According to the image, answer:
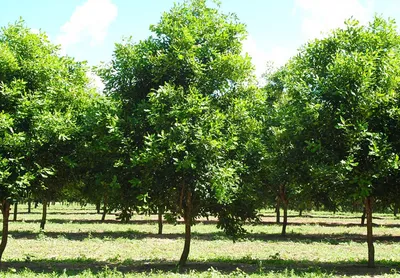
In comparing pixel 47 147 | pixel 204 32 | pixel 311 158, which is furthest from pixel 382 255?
pixel 47 147

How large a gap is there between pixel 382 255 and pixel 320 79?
486 inches

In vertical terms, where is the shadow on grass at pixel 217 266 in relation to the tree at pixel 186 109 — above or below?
below

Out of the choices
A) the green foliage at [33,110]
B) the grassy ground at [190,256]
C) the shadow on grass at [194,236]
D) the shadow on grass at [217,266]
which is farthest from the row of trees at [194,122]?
the shadow on grass at [194,236]

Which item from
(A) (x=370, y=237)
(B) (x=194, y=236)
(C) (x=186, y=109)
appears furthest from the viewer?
(B) (x=194, y=236)

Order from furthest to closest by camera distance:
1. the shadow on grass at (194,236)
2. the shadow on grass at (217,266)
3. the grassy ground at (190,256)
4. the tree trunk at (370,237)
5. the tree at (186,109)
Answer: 1. the shadow on grass at (194,236)
2. the tree trunk at (370,237)
3. the shadow on grass at (217,266)
4. the grassy ground at (190,256)
5. the tree at (186,109)

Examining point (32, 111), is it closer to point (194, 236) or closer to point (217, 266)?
point (217, 266)

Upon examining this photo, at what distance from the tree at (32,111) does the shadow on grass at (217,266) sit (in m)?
2.60

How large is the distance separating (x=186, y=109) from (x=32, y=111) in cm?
640

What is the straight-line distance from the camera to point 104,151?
18828 mm

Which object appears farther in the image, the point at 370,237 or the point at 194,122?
the point at 370,237

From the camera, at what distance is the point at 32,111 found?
58.4 ft

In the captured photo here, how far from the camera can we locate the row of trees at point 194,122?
17.4 m

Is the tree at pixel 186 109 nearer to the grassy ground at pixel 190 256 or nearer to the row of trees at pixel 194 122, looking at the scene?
the row of trees at pixel 194 122

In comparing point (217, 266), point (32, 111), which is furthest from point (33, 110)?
point (217, 266)
